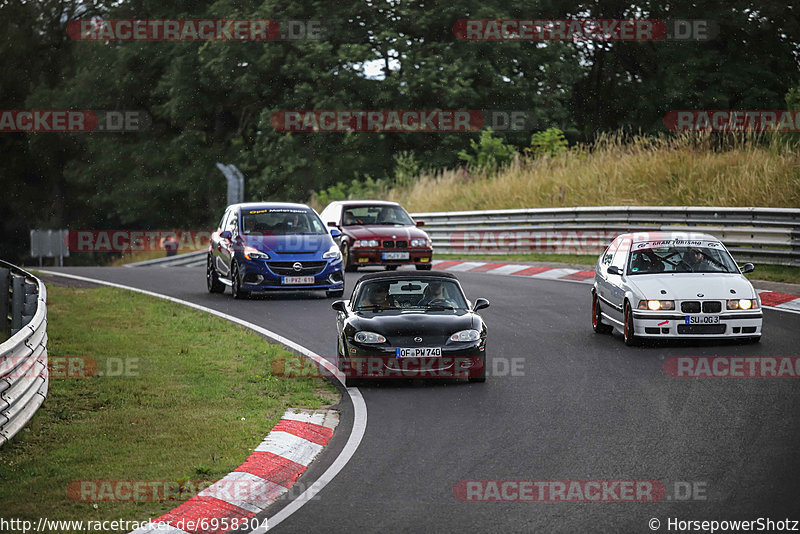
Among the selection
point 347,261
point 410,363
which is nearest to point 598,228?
point 347,261

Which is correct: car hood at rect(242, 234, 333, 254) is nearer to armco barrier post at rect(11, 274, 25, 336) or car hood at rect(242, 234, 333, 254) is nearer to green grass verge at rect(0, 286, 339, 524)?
green grass verge at rect(0, 286, 339, 524)

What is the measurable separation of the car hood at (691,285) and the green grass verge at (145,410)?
14.6 ft

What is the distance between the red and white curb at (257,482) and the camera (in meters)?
7.14

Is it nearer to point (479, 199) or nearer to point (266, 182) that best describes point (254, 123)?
point (266, 182)

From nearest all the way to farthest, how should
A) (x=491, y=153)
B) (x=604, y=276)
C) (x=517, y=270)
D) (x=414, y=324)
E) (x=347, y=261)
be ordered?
(x=414, y=324) → (x=604, y=276) → (x=347, y=261) → (x=517, y=270) → (x=491, y=153)

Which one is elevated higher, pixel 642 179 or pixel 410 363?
pixel 642 179

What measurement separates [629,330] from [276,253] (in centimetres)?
777

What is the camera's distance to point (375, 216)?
2728 centimetres

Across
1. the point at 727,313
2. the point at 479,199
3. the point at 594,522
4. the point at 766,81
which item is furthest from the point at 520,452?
the point at 766,81

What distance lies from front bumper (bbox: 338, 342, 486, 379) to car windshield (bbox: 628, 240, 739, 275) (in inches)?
148

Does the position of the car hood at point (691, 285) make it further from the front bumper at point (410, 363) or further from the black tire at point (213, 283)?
the black tire at point (213, 283)

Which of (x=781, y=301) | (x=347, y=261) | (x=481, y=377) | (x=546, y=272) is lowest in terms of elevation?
(x=546, y=272)

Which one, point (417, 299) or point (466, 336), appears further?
point (417, 299)

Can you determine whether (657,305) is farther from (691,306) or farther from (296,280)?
(296,280)
